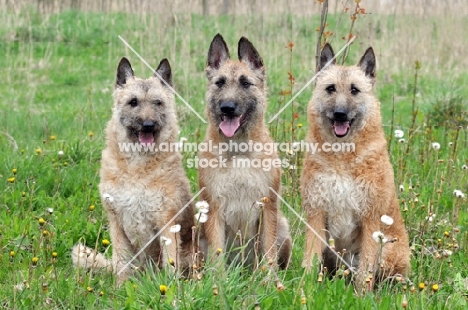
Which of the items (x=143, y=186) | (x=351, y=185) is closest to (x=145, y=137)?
(x=143, y=186)

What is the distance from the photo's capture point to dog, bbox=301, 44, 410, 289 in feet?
15.2

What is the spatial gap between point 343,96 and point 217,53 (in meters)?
1.21

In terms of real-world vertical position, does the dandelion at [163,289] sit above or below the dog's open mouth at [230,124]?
below

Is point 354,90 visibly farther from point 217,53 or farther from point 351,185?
point 217,53

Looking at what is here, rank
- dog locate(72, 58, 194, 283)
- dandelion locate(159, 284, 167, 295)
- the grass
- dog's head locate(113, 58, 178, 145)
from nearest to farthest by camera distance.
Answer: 1. dandelion locate(159, 284, 167, 295)
2. the grass
3. dog locate(72, 58, 194, 283)
4. dog's head locate(113, 58, 178, 145)

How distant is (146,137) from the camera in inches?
198

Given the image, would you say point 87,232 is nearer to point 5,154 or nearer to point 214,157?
point 214,157

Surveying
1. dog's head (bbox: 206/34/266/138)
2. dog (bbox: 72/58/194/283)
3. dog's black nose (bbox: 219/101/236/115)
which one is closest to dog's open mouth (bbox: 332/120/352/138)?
dog's head (bbox: 206/34/266/138)

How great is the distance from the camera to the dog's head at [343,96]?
15.4 feet

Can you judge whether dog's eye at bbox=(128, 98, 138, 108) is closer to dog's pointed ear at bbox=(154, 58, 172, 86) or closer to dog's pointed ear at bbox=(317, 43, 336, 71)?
dog's pointed ear at bbox=(154, 58, 172, 86)

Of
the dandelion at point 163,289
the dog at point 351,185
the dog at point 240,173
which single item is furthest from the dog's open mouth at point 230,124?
the dandelion at point 163,289

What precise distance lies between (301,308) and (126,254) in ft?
5.87

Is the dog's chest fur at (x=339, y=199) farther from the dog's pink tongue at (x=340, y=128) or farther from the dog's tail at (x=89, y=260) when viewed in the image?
the dog's tail at (x=89, y=260)

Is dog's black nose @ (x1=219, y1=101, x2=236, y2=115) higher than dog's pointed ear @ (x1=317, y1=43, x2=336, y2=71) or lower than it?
lower
